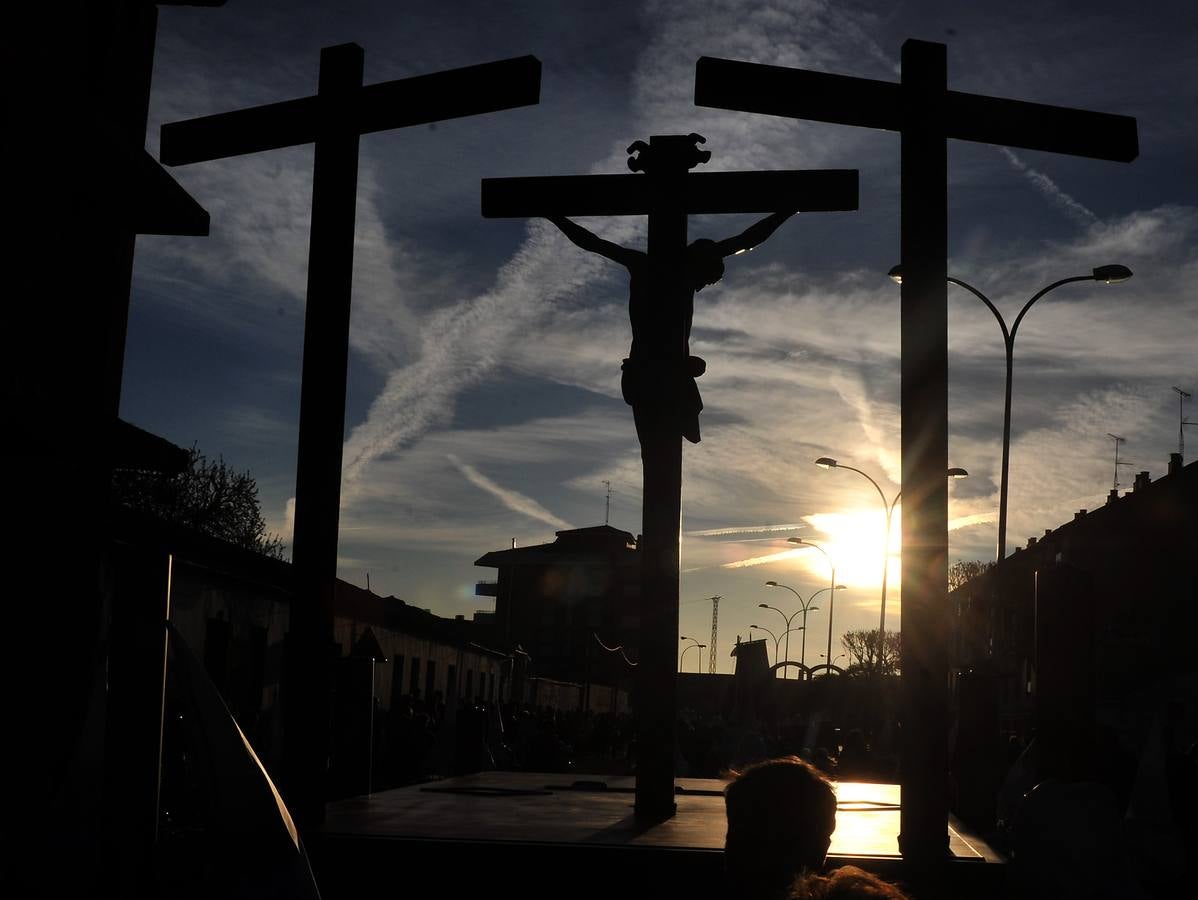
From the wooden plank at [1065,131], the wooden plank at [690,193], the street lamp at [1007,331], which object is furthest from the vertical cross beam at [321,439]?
the street lamp at [1007,331]

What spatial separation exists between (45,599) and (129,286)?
3094mm

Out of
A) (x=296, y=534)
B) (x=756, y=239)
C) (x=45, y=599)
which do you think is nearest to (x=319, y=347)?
(x=296, y=534)

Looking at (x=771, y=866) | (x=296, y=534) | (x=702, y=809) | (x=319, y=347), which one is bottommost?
(x=702, y=809)

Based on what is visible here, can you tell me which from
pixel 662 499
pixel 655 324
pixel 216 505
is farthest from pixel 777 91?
pixel 216 505

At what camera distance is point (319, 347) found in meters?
6.90

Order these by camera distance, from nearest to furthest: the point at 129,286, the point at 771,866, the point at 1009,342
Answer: the point at 771,866
the point at 129,286
the point at 1009,342

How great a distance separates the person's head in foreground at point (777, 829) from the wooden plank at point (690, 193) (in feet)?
17.9

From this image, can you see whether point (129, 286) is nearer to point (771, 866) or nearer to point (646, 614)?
point (646, 614)

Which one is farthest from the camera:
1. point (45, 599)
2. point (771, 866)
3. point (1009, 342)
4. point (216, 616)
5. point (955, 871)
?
point (1009, 342)

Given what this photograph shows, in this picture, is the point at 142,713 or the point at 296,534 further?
the point at 296,534

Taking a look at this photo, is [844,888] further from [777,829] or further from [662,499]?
[662,499]

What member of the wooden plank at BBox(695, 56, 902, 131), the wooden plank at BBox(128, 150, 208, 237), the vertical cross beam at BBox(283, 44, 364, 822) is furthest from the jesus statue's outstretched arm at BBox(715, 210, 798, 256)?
the wooden plank at BBox(128, 150, 208, 237)

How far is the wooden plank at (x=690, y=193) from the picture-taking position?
26.5 feet

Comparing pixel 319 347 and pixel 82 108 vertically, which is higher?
pixel 82 108
